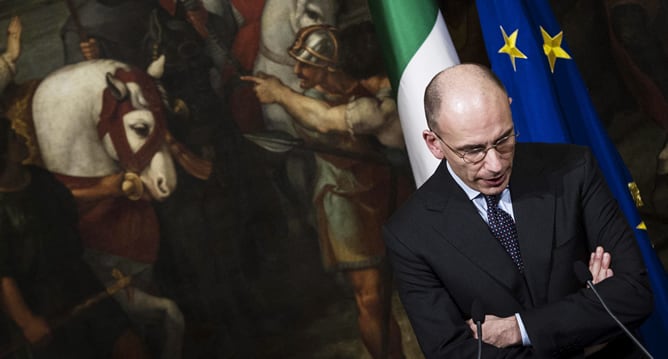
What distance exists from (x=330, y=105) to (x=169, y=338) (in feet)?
7.17

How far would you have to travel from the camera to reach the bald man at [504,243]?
293 centimetres

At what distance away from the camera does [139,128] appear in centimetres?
662

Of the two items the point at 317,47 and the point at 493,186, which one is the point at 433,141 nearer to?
the point at 493,186

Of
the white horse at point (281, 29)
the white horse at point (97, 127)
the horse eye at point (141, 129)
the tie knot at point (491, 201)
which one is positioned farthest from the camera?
the white horse at point (281, 29)

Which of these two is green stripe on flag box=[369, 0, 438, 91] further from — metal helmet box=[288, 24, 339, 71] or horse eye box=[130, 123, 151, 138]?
horse eye box=[130, 123, 151, 138]

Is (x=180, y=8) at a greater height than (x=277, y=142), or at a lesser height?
greater

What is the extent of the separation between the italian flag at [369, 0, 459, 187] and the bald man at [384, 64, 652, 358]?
5.07 ft

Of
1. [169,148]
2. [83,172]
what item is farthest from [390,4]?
[83,172]

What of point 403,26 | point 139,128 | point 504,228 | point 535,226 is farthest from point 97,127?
point 535,226

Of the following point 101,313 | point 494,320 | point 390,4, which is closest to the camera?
point 494,320

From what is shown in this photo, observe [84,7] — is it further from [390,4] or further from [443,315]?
[443,315]

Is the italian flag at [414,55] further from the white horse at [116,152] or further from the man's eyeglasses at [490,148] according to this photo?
the white horse at [116,152]

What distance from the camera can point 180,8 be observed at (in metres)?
6.59

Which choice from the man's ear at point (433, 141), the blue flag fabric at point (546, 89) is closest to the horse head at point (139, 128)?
the blue flag fabric at point (546, 89)
